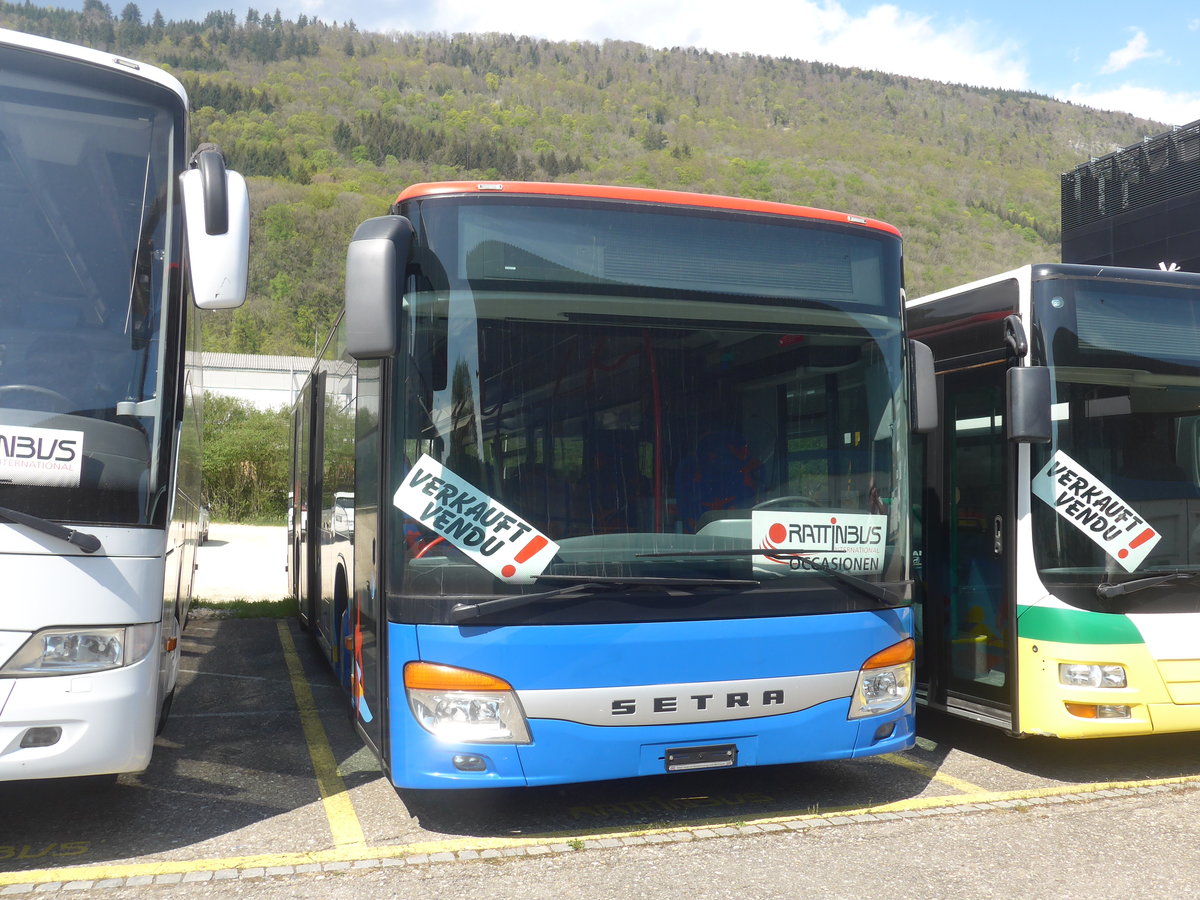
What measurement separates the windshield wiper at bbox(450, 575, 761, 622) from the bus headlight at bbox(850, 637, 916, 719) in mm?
1001

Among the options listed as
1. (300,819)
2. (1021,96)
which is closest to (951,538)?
(300,819)

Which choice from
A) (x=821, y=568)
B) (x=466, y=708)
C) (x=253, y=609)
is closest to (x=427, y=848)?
(x=466, y=708)

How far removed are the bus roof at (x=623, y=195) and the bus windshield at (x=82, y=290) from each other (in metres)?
1.07

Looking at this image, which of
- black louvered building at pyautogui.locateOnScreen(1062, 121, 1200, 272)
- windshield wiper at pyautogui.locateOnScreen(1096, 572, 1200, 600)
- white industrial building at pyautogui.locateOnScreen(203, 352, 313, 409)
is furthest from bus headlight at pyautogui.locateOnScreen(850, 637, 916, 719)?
white industrial building at pyautogui.locateOnScreen(203, 352, 313, 409)

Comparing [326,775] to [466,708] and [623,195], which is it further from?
[623,195]

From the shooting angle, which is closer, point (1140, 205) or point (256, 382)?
point (1140, 205)

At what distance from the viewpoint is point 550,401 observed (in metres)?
4.50

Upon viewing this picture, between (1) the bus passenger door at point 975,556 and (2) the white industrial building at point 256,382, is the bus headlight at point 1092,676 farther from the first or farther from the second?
(2) the white industrial building at point 256,382

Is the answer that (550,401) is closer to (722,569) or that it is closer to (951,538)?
(722,569)

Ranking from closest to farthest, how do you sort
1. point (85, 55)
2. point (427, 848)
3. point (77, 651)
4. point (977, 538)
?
point (77, 651), point (85, 55), point (427, 848), point (977, 538)

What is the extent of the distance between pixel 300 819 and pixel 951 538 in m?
3.90

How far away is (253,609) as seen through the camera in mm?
12945

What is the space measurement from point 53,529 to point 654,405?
7.76ft

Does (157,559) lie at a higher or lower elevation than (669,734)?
higher
